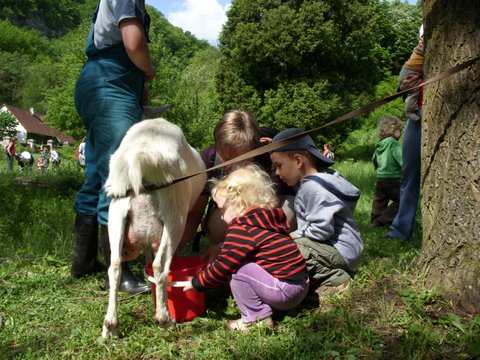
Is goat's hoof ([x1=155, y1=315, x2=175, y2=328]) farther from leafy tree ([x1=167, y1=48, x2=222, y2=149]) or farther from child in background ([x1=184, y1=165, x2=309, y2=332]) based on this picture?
leafy tree ([x1=167, y1=48, x2=222, y2=149])

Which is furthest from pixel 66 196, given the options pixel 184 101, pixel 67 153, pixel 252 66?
pixel 67 153

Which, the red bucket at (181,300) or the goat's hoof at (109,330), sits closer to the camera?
the goat's hoof at (109,330)

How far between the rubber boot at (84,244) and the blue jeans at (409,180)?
2.58 m

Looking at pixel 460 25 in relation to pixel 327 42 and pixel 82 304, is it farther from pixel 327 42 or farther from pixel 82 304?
pixel 327 42

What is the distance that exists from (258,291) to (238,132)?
1334mm

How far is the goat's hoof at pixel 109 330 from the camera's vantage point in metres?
2.33

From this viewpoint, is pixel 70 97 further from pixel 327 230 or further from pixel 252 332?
pixel 252 332

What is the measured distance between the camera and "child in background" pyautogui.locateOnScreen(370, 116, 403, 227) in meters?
5.32

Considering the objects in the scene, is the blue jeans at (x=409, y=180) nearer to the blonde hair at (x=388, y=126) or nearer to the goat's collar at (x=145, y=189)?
the blonde hair at (x=388, y=126)

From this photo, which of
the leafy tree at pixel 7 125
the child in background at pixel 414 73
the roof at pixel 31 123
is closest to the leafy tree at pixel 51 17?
the roof at pixel 31 123

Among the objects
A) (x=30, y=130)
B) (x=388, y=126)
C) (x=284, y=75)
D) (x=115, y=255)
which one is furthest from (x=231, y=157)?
(x=30, y=130)

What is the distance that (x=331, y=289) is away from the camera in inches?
109

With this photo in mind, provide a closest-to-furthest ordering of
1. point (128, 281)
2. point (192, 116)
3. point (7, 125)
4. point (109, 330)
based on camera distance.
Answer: point (109, 330) < point (128, 281) < point (192, 116) < point (7, 125)

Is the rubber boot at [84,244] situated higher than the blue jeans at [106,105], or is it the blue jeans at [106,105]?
the blue jeans at [106,105]
